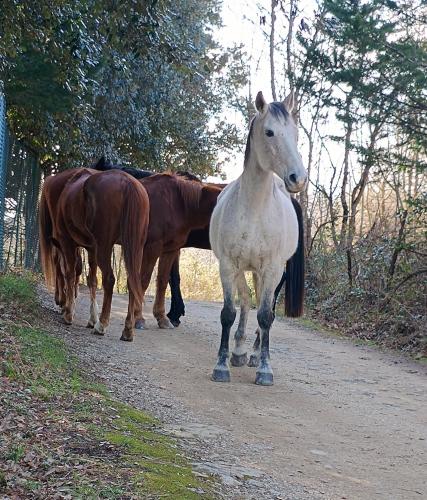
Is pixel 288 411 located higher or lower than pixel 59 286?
lower

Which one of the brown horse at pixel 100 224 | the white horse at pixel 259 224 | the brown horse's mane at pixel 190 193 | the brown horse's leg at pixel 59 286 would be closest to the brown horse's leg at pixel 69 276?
the brown horse at pixel 100 224

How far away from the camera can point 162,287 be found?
9.90 metres

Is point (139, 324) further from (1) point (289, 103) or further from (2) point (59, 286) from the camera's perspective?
(1) point (289, 103)

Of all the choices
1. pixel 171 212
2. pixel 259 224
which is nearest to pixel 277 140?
pixel 259 224

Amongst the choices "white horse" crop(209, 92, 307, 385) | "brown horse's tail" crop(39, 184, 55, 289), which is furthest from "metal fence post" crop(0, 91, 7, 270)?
"white horse" crop(209, 92, 307, 385)

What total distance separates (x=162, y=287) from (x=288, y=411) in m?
4.41

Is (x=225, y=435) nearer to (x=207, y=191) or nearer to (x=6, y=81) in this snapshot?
(x=207, y=191)

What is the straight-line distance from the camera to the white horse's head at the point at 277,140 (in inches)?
236

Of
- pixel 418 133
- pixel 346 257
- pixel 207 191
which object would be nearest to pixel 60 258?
pixel 207 191

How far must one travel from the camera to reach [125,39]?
25.2ft

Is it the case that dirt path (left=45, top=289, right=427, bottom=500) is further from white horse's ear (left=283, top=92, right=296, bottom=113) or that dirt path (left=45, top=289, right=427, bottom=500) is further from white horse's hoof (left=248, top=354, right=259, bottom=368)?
white horse's ear (left=283, top=92, right=296, bottom=113)

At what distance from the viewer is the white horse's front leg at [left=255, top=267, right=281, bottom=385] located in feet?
21.8

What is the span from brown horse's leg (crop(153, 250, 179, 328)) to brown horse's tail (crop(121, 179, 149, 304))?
170 centimetres

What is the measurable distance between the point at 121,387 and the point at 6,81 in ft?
18.2
